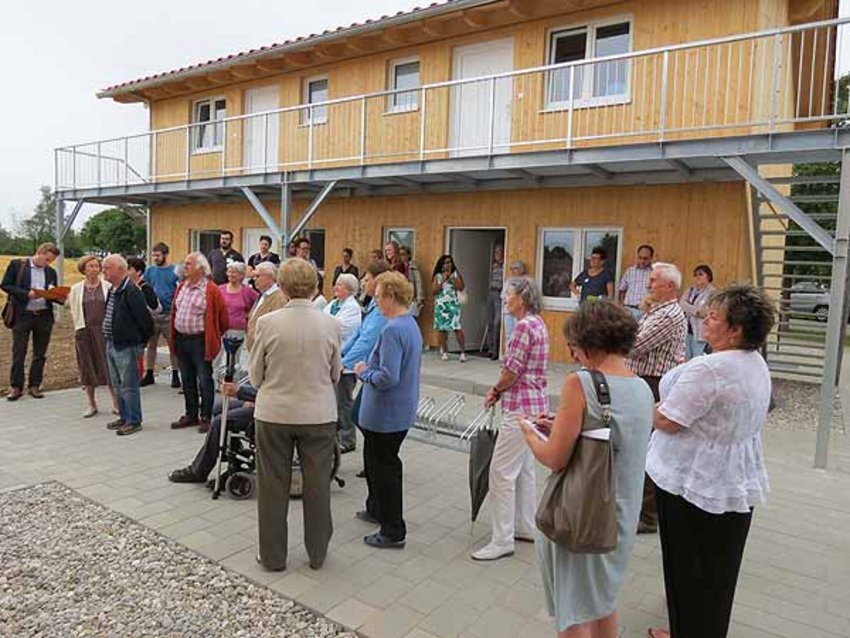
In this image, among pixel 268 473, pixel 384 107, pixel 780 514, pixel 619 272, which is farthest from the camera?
pixel 384 107

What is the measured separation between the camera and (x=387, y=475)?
12.5 feet

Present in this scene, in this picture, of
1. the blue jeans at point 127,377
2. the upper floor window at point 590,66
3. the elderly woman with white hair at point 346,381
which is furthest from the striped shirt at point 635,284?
the blue jeans at point 127,377

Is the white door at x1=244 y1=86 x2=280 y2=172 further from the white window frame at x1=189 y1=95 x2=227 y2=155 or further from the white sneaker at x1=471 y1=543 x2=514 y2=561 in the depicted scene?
the white sneaker at x1=471 y1=543 x2=514 y2=561

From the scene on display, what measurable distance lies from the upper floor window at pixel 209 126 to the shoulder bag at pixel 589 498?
536 inches

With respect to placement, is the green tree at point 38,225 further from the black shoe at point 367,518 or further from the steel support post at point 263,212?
the black shoe at point 367,518

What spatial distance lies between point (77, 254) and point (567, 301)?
52490 millimetres

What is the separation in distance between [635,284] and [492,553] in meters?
5.57

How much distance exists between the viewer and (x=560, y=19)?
31.1 ft

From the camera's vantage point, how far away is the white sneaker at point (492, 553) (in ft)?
12.3

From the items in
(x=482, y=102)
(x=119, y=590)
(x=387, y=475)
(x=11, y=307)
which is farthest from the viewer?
(x=482, y=102)

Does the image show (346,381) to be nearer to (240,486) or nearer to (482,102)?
(240,486)

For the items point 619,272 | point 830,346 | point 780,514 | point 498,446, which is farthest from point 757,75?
point 498,446

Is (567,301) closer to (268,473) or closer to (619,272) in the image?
(619,272)

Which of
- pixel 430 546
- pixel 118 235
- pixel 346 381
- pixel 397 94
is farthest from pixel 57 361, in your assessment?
pixel 118 235
